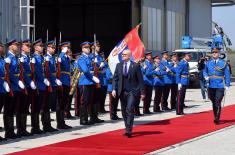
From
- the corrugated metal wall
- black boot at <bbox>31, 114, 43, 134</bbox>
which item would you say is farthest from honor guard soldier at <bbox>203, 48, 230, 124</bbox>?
the corrugated metal wall

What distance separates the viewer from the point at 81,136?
44.0ft

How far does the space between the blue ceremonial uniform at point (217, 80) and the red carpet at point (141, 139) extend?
0.50 meters

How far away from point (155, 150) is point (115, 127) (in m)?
4.16

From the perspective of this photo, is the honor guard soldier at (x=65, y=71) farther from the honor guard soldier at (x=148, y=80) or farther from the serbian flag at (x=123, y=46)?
the honor guard soldier at (x=148, y=80)

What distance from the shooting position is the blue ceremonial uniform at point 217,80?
52.1 feet

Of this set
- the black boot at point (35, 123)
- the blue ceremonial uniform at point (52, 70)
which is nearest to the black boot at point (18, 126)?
the black boot at point (35, 123)

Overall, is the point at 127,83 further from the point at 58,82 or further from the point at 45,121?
the point at 45,121

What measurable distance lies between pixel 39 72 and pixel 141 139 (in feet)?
8.36

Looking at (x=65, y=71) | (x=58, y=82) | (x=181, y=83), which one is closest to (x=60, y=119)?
(x=58, y=82)

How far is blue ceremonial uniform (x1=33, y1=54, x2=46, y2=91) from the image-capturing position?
13477mm

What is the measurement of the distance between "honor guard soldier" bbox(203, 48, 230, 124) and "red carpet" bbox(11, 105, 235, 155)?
1.60 ft

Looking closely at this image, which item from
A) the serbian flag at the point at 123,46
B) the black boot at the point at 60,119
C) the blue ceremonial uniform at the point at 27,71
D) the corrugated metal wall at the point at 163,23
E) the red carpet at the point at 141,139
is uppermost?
the corrugated metal wall at the point at 163,23

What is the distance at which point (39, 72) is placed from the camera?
13547 millimetres

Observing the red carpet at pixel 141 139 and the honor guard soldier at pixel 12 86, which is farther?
the honor guard soldier at pixel 12 86
